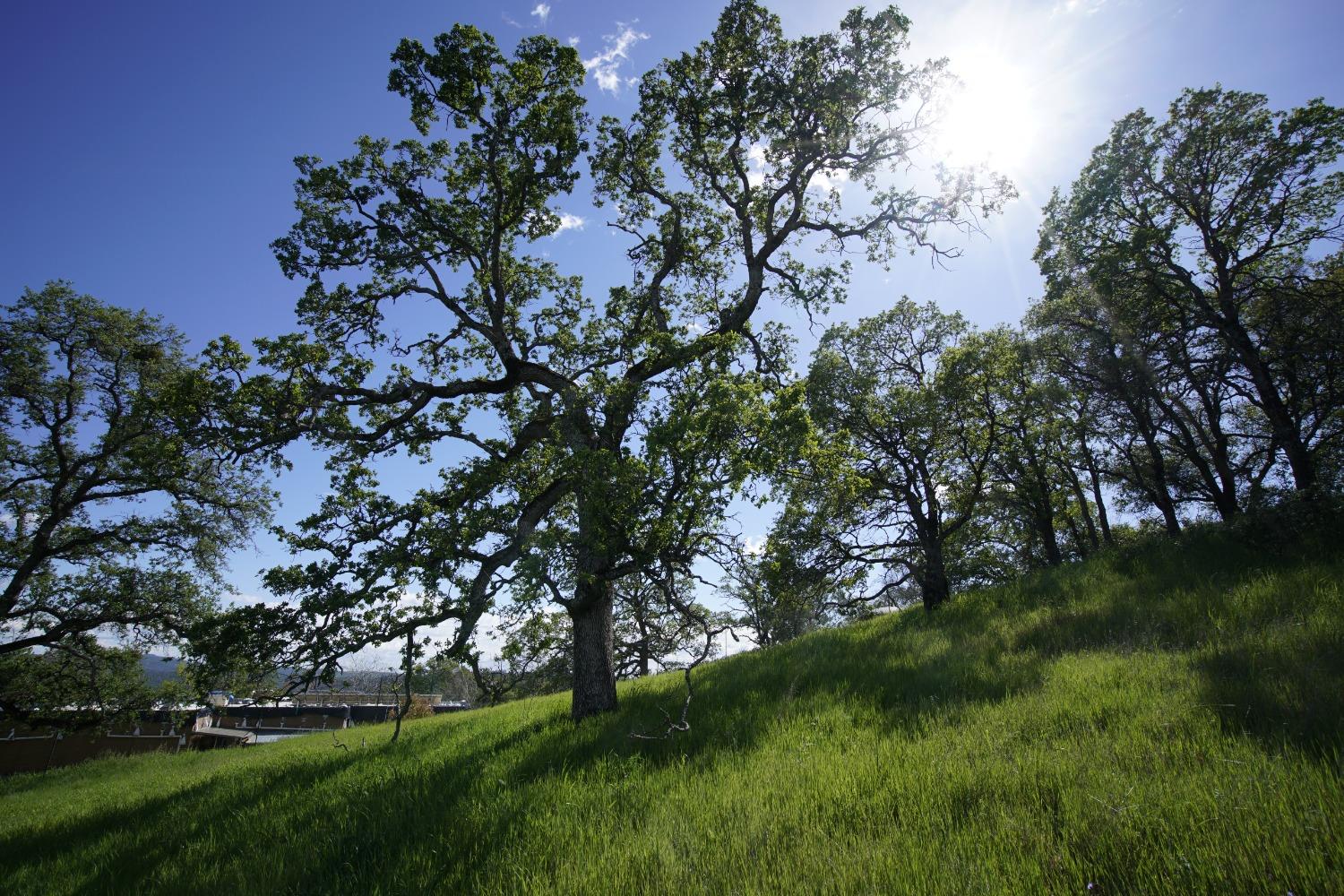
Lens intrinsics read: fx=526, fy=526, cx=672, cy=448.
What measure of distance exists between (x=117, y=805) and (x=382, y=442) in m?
9.23

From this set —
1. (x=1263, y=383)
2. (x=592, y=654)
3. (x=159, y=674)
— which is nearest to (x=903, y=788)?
(x=592, y=654)

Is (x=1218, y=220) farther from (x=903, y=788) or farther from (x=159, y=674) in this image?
(x=159, y=674)

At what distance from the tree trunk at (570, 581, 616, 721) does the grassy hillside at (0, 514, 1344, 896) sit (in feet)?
1.81

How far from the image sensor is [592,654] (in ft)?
31.1

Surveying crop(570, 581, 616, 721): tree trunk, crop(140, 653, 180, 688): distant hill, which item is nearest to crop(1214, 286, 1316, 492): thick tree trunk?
crop(570, 581, 616, 721): tree trunk

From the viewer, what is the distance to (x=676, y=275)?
1416 centimetres

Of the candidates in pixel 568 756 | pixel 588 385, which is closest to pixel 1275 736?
pixel 568 756

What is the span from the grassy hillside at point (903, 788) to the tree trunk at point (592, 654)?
1.81 feet

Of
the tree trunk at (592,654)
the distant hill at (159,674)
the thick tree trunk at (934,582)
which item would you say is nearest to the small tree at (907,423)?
the thick tree trunk at (934,582)

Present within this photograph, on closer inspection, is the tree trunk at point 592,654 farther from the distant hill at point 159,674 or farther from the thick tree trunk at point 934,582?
the thick tree trunk at point 934,582

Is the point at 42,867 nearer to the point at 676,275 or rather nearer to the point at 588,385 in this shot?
the point at 588,385

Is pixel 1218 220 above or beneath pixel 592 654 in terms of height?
above

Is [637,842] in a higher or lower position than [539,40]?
lower

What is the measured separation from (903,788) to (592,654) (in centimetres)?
626
